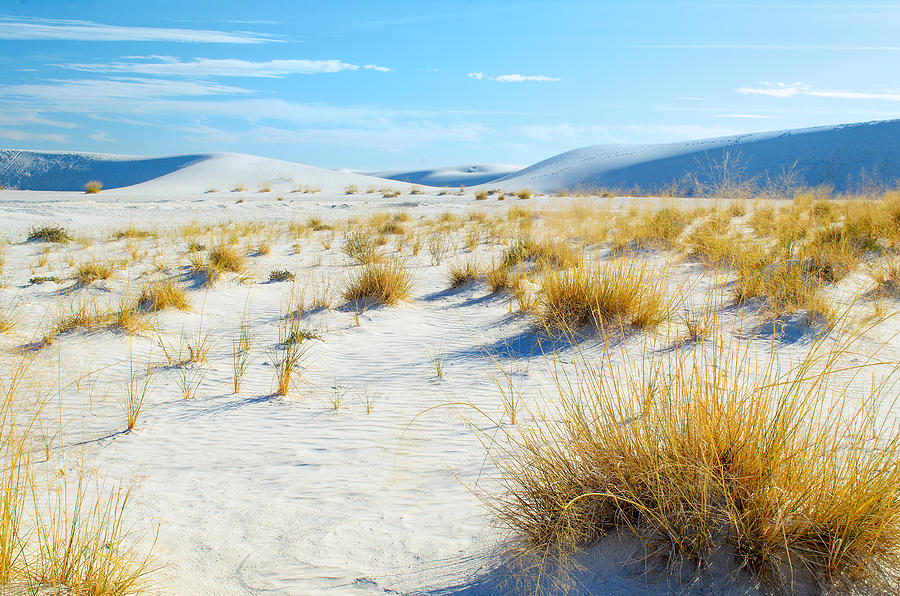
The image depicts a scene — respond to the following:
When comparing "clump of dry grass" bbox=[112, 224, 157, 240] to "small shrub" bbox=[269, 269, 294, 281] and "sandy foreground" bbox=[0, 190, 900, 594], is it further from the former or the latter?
"small shrub" bbox=[269, 269, 294, 281]

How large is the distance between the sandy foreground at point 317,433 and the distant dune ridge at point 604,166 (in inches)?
987

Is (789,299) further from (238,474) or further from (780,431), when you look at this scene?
(238,474)

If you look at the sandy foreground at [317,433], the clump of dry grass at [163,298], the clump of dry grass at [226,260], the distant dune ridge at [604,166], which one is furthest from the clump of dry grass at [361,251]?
the distant dune ridge at [604,166]

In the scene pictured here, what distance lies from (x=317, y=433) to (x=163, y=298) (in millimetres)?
3540

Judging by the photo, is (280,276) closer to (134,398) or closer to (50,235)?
(134,398)

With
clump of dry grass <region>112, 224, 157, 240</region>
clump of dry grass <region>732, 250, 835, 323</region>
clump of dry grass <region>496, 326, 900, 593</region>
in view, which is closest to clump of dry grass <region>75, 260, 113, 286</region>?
clump of dry grass <region>112, 224, 157, 240</region>

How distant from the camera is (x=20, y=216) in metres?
13.2

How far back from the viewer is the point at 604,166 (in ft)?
157

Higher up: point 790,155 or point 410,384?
point 790,155

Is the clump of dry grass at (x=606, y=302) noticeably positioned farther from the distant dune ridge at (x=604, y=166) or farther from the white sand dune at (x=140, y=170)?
the white sand dune at (x=140, y=170)

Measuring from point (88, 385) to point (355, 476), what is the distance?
2.56 m

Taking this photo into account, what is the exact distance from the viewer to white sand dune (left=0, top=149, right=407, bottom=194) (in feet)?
124

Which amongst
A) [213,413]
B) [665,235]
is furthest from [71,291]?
[665,235]

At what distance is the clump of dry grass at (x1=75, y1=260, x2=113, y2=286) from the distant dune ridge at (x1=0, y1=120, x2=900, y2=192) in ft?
78.5
